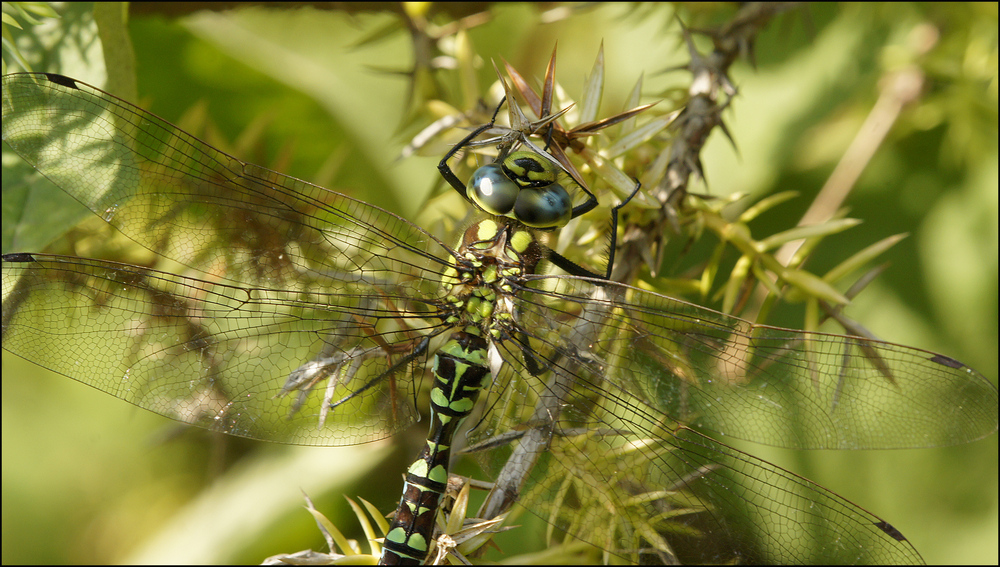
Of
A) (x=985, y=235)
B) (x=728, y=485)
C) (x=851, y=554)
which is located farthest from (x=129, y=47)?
(x=985, y=235)

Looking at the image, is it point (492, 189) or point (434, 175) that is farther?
point (434, 175)

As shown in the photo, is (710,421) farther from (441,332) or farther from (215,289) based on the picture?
(215,289)

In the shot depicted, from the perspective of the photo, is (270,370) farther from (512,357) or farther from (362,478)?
(362,478)

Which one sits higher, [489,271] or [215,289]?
[489,271]

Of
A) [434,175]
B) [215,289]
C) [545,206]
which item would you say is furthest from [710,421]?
[434,175]

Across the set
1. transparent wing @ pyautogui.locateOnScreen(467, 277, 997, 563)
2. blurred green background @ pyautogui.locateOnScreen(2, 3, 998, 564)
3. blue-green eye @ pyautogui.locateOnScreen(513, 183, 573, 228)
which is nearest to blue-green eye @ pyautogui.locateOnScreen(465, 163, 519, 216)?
blue-green eye @ pyautogui.locateOnScreen(513, 183, 573, 228)

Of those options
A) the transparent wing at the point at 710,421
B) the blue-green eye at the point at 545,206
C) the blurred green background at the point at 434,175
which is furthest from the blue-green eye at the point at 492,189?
the blurred green background at the point at 434,175

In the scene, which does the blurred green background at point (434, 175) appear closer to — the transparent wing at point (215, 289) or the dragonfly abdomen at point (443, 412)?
the dragonfly abdomen at point (443, 412)
